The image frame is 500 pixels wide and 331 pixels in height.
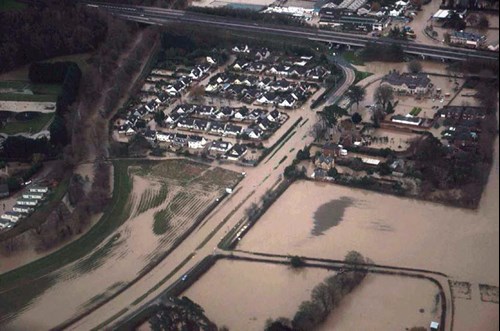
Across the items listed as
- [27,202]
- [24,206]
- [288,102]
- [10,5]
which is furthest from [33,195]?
[10,5]

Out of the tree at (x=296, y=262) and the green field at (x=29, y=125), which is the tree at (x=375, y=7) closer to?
the green field at (x=29, y=125)

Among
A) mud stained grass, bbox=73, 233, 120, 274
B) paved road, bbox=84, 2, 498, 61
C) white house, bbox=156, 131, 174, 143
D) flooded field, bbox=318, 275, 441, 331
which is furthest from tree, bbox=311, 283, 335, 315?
paved road, bbox=84, 2, 498, 61

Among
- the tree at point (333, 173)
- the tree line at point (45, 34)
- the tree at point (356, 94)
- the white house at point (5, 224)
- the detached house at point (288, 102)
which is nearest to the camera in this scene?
the white house at point (5, 224)

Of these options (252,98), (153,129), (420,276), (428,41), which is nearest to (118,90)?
(153,129)

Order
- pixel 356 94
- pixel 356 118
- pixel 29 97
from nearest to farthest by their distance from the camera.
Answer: pixel 356 118 < pixel 356 94 < pixel 29 97

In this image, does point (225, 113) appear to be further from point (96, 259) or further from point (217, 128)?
point (96, 259)

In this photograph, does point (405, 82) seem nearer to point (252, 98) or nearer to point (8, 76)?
point (252, 98)

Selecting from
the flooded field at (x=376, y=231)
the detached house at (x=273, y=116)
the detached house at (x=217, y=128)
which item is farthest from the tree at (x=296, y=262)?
the detached house at (x=273, y=116)

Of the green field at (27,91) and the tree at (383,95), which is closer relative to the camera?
the tree at (383,95)
